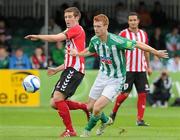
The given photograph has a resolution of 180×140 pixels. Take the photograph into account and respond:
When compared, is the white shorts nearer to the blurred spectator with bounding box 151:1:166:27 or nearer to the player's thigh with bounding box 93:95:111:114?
the player's thigh with bounding box 93:95:111:114

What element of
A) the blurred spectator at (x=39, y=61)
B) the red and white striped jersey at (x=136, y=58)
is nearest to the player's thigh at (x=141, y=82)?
the red and white striped jersey at (x=136, y=58)

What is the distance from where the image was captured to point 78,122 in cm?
1727

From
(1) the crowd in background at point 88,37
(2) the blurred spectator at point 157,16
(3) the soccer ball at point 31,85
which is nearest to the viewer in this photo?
(3) the soccer ball at point 31,85

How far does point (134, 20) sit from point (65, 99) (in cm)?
352

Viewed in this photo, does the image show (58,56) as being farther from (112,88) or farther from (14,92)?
(112,88)

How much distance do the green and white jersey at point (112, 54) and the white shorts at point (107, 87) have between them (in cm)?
9

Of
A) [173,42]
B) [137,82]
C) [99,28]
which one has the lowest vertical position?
[173,42]

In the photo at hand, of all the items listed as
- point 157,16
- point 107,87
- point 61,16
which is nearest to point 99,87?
point 107,87

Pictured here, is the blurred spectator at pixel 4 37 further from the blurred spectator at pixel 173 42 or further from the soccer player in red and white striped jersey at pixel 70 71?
the soccer player in red and white striped jersey at pixel 70 71

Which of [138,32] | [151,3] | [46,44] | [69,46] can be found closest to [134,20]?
[138,32]

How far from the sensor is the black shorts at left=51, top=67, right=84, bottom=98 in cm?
1346

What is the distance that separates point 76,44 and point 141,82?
11.5 ft

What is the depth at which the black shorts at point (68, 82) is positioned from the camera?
44.2 feet

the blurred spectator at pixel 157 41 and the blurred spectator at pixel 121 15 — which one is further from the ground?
the blurred spectator at pixel 121 15
